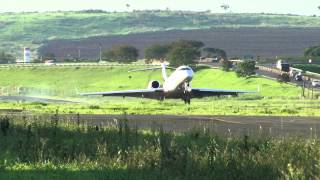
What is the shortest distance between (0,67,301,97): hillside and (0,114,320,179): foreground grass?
253 feet

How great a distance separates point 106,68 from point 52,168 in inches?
4865

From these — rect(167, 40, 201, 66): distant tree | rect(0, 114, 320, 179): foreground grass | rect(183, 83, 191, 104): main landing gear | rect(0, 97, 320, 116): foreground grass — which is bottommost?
rect(0, 97, 320, 116): foreground grass

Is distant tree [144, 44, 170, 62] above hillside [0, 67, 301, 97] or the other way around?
above

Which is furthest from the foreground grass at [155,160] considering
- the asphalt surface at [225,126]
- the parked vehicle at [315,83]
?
the parked vehicle at [315,83]

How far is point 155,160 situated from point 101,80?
114 meters

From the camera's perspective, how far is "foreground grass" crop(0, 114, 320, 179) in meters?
13.7

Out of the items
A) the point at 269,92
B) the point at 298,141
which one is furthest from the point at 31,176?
the point at 269,92

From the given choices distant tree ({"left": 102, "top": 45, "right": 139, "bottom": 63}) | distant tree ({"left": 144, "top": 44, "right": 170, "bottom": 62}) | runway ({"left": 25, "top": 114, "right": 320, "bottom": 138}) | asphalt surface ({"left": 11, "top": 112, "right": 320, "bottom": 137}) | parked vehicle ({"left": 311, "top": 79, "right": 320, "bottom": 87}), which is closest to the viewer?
asphalt surface ({"left": 11, "top": 112, "right": 320, "bottom": 137})

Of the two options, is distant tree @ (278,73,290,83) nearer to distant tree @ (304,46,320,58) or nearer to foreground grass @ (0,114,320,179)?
distant tree @ (304,46,320,58)

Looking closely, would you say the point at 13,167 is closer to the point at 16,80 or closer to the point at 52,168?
the point at 52,168

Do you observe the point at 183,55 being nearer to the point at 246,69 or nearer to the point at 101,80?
the point at 101,80

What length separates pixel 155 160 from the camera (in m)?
14.7

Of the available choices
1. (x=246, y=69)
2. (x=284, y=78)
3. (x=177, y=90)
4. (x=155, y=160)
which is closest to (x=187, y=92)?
(x=177, y=90)

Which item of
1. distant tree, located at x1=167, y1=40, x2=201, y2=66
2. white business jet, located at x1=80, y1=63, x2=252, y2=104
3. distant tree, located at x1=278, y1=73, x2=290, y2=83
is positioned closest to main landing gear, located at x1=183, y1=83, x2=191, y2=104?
white business jet, located at x1=80, y1=63, x2=252, y2=104
